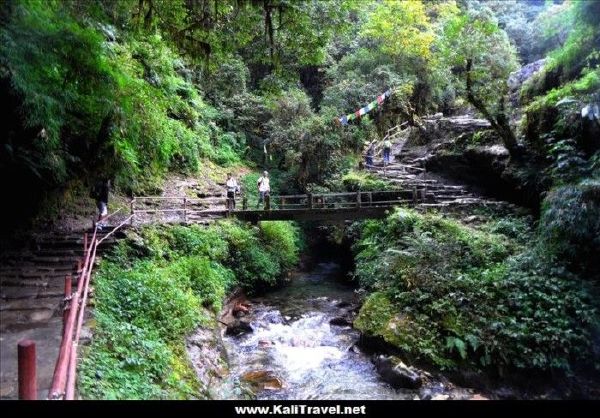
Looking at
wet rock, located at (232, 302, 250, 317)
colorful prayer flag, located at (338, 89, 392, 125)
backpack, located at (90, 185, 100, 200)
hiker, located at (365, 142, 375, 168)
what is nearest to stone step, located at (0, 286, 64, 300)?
backpack, located at (90, 185, 100, 200)

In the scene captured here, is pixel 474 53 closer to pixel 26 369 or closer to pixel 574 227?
pixel 574 227

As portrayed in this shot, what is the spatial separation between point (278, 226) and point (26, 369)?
1623 centimetres

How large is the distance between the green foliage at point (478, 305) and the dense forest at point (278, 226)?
4 centimetres

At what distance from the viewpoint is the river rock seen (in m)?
8.84

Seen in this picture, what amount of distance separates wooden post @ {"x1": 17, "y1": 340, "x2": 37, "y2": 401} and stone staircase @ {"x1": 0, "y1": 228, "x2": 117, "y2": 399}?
6.15ft

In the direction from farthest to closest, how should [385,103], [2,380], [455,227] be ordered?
1. [385,103]
2. [455,227]
3. [2,380]

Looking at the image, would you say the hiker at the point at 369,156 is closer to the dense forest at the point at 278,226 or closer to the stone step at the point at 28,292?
the dense forest at the point at 278,226

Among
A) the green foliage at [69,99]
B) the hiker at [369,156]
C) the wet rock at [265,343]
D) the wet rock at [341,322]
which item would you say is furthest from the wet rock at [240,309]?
the hiker at [369,156]

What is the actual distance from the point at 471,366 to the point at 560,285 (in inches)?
113

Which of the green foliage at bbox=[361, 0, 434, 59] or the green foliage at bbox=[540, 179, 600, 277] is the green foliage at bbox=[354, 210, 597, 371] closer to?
the green foliage at bbox=[540, 179, 600, 277]

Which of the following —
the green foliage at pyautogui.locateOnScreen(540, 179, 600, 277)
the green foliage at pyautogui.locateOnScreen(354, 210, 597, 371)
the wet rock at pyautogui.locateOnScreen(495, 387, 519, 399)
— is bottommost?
the wet rock at pyautogui.locateOnScreen(495, 387, 519, 399)

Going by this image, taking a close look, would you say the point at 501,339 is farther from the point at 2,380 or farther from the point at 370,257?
the point at 2,380

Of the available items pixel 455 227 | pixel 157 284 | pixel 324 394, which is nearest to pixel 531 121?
pixel 455 227
